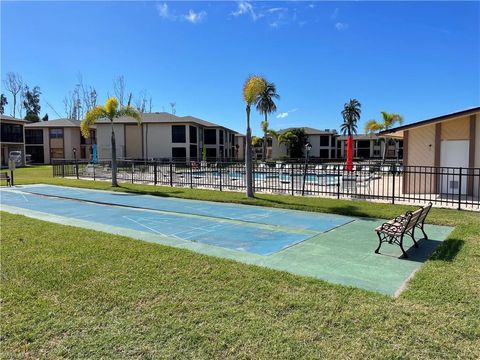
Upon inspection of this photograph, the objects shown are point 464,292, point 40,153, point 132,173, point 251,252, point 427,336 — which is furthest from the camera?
point 40,153

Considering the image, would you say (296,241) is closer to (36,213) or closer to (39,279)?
(39,279)

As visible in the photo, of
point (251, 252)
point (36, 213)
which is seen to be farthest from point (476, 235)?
point (36, 213)

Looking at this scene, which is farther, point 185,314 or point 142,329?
point 185,314

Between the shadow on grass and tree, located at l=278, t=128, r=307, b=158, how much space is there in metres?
60.6

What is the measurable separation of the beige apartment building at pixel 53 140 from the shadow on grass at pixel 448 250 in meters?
58.3

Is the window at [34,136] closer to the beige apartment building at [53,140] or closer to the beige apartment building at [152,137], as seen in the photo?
the beige apartment building at [53,140]

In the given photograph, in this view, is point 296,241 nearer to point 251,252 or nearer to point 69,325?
point 251,252

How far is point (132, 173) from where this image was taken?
23312 mm

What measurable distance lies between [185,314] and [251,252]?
304 centimetres

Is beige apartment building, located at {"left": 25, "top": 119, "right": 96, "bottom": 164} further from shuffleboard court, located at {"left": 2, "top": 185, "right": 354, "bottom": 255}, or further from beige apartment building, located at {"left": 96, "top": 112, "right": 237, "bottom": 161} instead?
shuffleboard court, located at {"left": 2, "top": 185, "right": 354, "bottom": 255}

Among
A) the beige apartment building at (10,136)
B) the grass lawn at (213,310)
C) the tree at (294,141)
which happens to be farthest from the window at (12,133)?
the grass lawn at (213,310)

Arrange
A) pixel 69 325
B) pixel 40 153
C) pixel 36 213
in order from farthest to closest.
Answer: pixel 40 153 < pixel 36 213 < pixel 69 325

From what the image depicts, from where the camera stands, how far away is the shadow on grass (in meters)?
6.50

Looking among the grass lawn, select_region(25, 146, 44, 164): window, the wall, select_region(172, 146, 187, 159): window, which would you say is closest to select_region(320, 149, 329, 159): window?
select_region(172, 146, 187, 159): window
